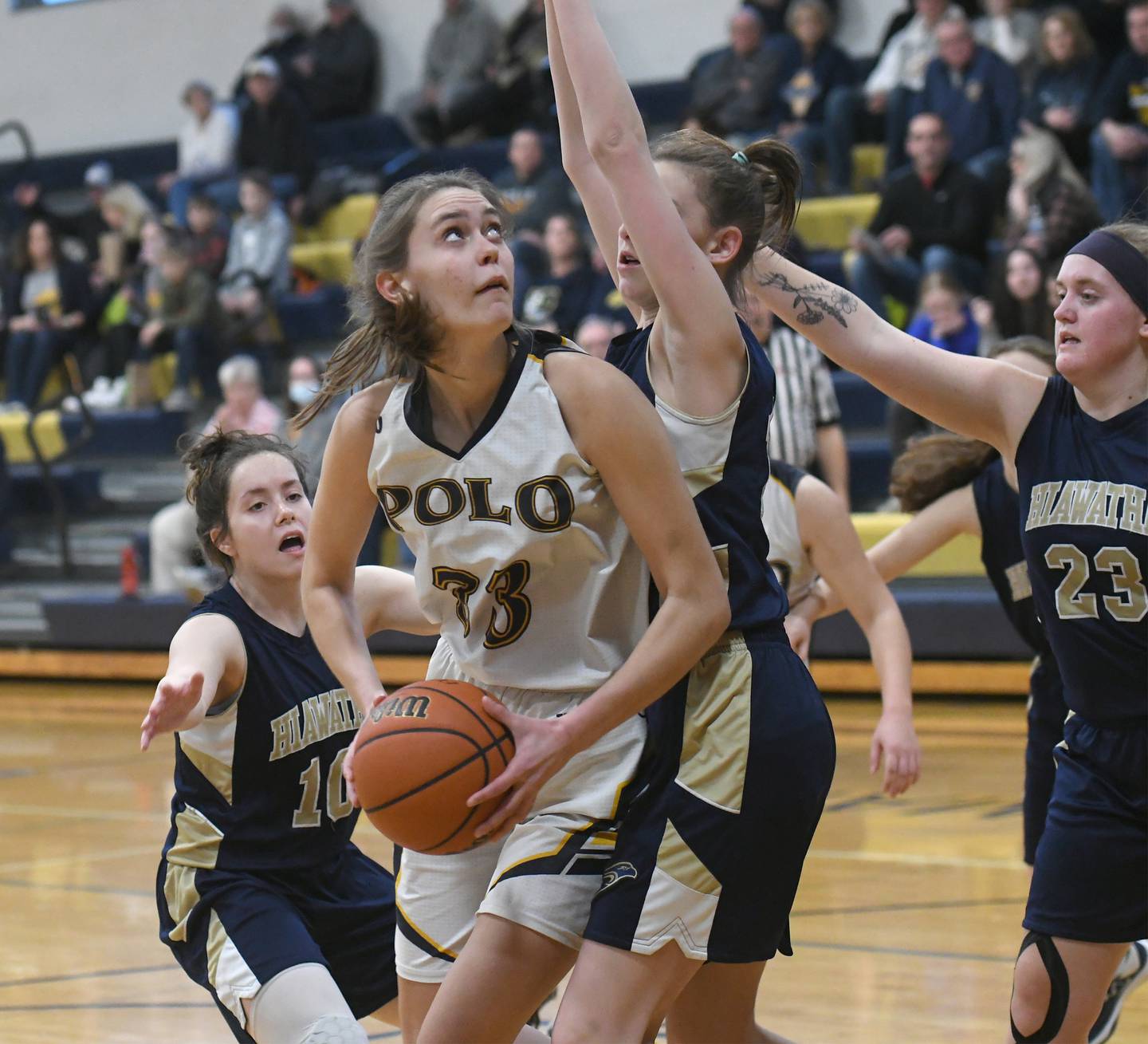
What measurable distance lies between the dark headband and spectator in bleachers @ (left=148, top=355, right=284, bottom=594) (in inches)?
301

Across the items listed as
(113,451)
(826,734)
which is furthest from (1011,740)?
(113,451)

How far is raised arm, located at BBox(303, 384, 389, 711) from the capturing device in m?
2.66

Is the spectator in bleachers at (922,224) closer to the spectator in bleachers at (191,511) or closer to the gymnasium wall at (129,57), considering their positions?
the spectator in bleachers at (191,511)

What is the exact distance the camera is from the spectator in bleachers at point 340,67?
14.3 m

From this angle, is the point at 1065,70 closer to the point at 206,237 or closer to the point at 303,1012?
the point at 206,237

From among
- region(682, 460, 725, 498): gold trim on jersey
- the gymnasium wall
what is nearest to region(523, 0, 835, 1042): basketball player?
region(682, 460, 725, 498): gold trim on jersey

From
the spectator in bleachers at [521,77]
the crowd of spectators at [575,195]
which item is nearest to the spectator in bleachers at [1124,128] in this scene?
the crowd of spectators at [575,195]

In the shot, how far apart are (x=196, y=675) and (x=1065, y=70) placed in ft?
26.9

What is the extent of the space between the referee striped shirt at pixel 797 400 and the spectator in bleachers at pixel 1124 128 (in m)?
2.70

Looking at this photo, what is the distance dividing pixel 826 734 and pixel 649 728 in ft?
0.85

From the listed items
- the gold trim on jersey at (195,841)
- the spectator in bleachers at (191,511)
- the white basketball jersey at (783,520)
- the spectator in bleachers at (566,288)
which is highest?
the white basketball jersey at (783,520)

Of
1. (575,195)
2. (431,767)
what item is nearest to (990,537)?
(431,767)

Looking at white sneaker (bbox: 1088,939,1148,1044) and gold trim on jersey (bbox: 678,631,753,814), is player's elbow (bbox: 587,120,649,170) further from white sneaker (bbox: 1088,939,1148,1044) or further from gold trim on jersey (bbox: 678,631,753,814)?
white sneaker (bbox: 1088,939,1148,1044)

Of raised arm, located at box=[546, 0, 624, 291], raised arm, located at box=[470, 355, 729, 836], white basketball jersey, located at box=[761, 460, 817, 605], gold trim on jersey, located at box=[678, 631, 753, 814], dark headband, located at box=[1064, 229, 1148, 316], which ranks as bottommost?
white basketball jersey, located at box=[761, 460, 817, 605]
